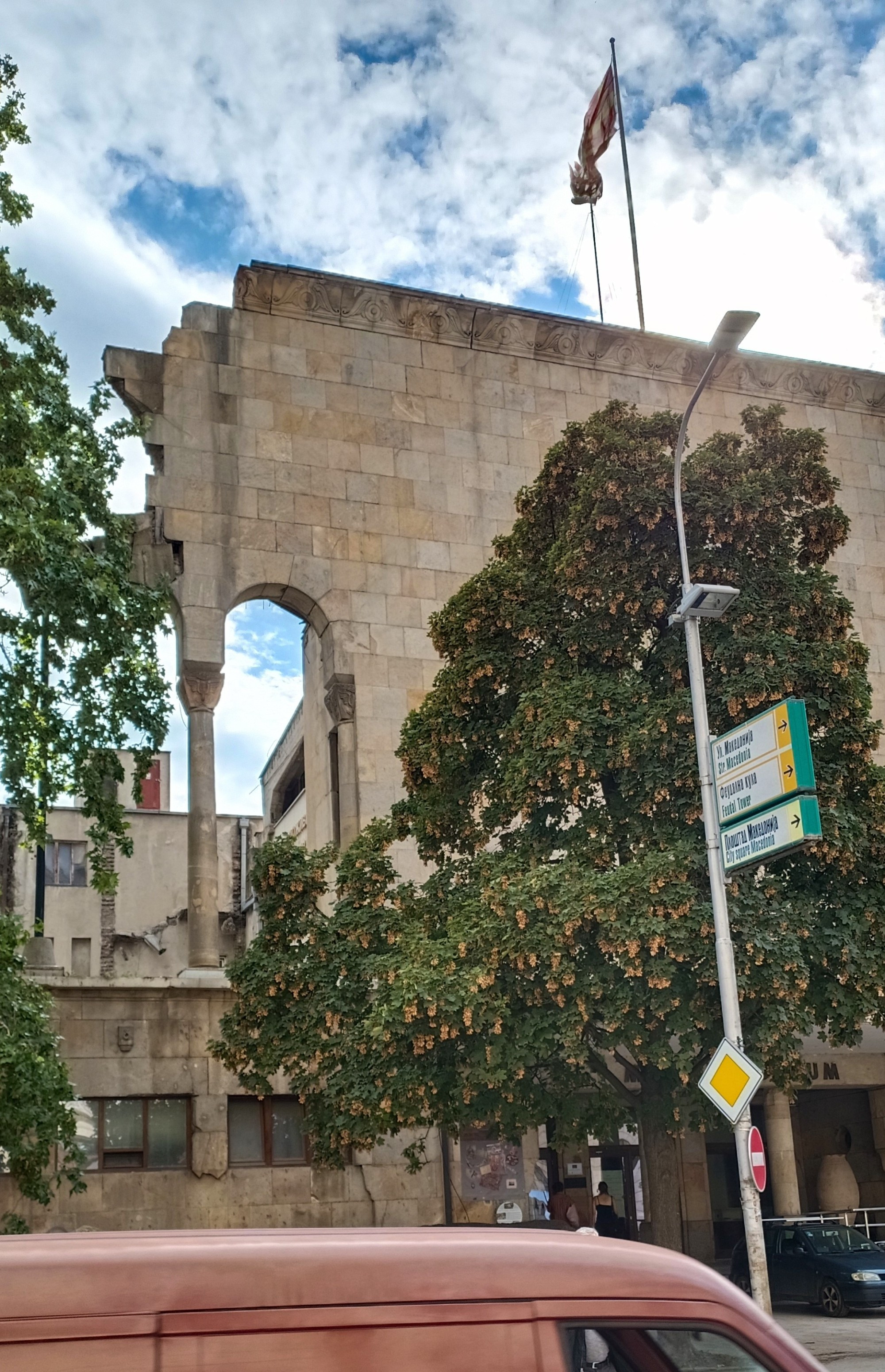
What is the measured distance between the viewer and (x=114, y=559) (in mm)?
20438

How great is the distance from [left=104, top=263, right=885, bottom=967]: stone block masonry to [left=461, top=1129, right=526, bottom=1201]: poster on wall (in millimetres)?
5749

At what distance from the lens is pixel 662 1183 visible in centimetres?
1734

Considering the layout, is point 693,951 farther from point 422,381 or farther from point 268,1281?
point 422,381

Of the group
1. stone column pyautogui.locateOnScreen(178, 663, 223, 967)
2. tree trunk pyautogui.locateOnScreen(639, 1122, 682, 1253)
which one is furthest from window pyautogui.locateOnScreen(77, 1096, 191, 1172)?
tree trunk pyautogui.locateOnScreen(639, 1122, 682, 1253)

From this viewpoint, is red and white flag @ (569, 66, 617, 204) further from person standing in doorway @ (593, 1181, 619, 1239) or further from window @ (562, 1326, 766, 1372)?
window @ (562, 1326, 766, 1372)

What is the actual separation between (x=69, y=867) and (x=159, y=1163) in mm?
28394

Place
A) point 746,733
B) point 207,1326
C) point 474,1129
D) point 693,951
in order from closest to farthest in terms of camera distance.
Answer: point 207,1326, point 746,733, point 693,951, point 474,1129

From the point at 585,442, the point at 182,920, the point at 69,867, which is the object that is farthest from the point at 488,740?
the point at 69,867

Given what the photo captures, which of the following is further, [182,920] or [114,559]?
[182,920]

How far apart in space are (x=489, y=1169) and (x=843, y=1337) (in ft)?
24.8

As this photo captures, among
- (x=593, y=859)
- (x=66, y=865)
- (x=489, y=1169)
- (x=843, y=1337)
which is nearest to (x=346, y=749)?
(x=489, y=1169)

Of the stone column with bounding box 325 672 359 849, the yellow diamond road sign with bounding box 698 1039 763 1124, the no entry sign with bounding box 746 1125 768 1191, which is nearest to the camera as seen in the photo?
the yellow diamond road sign with bounding box 698 1039 763 1124

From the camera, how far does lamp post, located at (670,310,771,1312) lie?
1431 cm

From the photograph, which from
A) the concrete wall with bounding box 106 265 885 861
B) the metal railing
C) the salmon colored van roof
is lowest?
the metal railing
